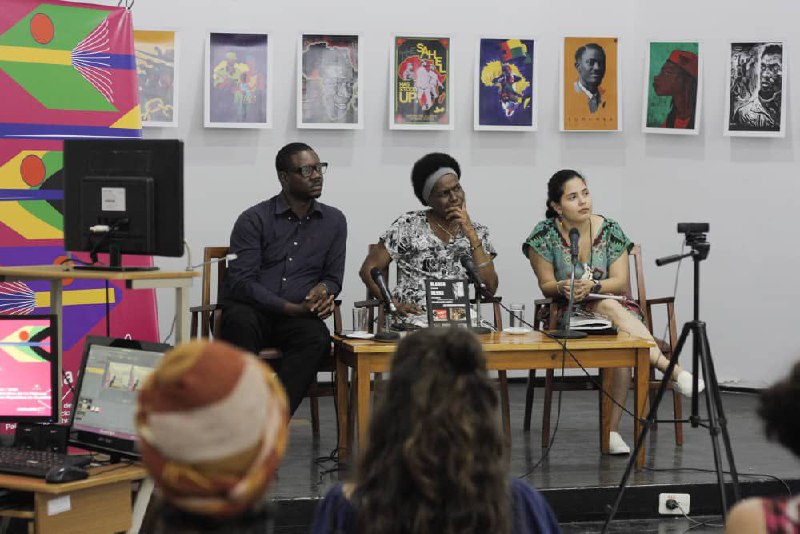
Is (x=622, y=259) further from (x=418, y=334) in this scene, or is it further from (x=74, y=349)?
(x=418, y=334)

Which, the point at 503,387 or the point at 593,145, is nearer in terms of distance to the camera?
the point at 503,387

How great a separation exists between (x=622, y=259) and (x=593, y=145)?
162cm

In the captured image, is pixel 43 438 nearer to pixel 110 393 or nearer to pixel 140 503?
pixel 110 393

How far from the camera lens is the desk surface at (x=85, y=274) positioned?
9.30 feet

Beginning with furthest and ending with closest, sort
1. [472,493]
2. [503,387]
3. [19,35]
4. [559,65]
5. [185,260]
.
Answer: [559,65], [185,260], [503,387], [19,35], [472,493]

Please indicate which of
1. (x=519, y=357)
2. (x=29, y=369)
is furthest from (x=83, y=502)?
(x=519, y=357)

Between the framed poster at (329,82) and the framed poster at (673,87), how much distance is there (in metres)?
1.72

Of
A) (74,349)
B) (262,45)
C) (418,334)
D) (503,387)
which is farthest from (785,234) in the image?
(418,334)

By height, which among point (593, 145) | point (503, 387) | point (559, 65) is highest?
point (559, 65)

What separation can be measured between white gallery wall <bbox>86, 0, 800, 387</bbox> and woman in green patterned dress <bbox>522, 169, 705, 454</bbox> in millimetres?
1328

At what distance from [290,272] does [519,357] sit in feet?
4.05

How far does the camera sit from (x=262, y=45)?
607 centimetres

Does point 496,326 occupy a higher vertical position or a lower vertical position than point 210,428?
lower

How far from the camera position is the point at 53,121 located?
4.43 m
